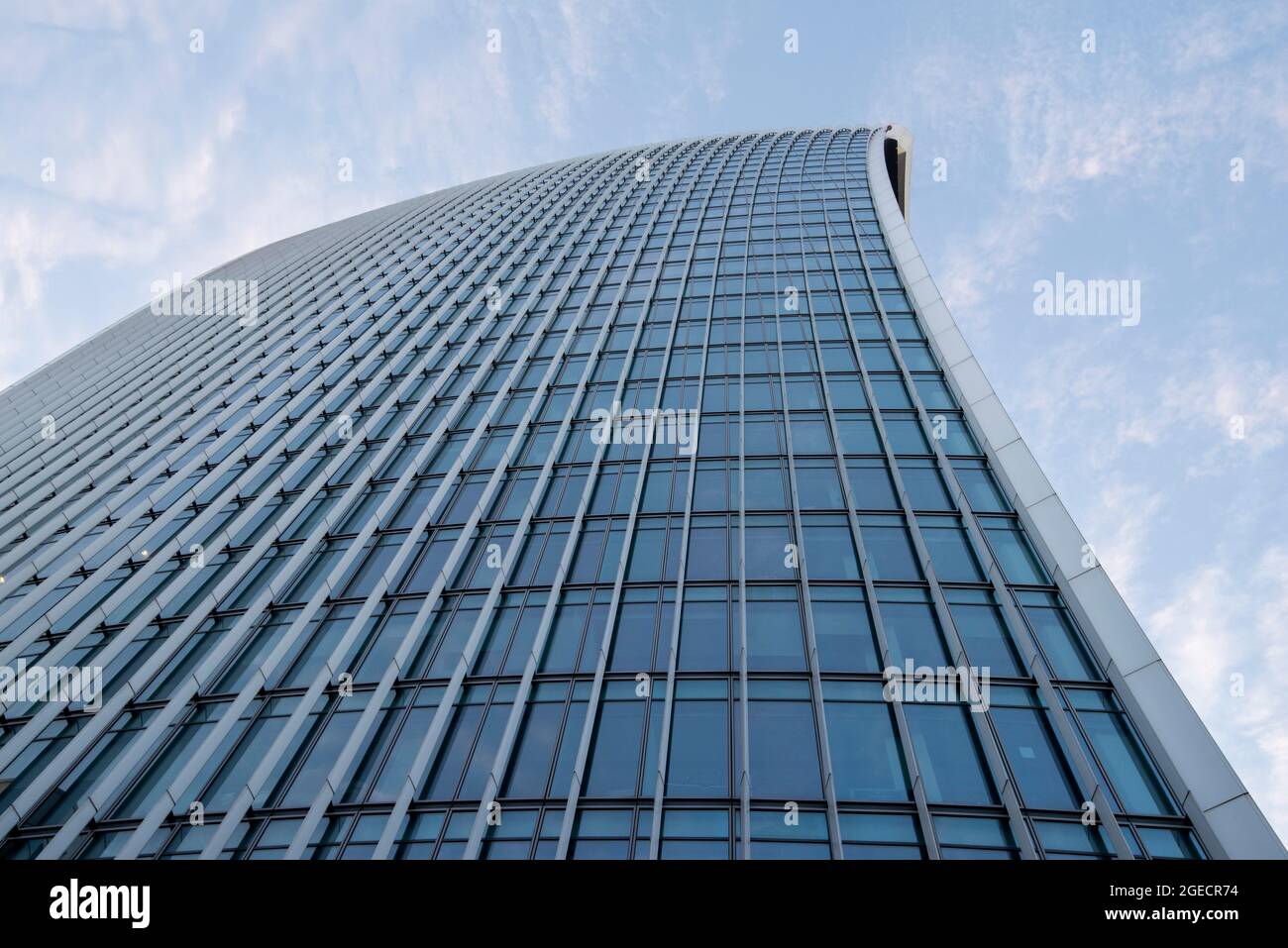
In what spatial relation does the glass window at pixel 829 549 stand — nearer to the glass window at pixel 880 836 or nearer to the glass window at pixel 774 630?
the glass window at pixel 774 630

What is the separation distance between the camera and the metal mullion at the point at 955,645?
13.0m

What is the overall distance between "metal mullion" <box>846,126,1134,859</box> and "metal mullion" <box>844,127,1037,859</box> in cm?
108

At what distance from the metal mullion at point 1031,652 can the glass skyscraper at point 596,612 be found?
9 centimetres

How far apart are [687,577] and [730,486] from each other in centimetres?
375

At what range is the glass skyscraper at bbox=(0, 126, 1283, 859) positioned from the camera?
45.8 feet

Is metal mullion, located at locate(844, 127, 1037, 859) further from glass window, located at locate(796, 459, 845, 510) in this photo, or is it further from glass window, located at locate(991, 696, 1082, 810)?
glass window, located at locate(796, 459, 845, 510)

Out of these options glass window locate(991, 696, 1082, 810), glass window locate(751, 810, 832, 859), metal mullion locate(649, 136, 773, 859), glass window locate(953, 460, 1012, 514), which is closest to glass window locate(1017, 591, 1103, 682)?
glass window locate(991, 696, 1082, 810)

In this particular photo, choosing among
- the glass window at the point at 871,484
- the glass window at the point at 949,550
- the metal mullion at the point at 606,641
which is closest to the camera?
the metal mullion at the point at 606,641

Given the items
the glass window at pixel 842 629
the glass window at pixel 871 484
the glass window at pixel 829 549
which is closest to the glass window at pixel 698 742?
the glass window at pixel 842 629

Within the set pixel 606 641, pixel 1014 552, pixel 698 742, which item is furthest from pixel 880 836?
pixel 1014 552
